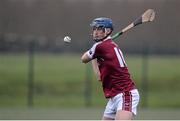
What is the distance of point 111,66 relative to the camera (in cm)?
880

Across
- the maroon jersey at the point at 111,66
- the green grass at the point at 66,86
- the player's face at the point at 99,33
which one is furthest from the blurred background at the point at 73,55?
the player's face at the point at 99,33

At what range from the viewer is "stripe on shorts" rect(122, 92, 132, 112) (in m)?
8.78

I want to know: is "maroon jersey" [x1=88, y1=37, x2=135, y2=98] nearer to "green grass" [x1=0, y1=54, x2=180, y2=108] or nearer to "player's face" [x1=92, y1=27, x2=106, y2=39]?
"player's face" [x1=92, y1=27, x2=106, y2=39]

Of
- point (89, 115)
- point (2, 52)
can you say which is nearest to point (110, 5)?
point (2, 52)

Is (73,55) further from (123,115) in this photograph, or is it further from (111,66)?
(123,115)

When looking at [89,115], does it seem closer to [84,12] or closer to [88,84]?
[88,84]

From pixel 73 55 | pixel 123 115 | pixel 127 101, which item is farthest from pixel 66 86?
pixel 73 55

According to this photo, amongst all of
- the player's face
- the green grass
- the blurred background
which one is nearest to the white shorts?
the player's face

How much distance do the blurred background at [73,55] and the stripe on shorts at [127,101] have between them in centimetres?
679

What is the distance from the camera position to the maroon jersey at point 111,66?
28.8ft

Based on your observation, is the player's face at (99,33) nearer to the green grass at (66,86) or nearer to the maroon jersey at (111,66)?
the maroon jersey at (111,66)

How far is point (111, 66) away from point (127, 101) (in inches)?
19.4

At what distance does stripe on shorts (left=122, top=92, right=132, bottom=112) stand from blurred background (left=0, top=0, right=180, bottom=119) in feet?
22.3

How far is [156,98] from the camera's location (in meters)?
23.5
